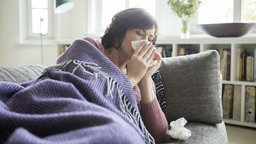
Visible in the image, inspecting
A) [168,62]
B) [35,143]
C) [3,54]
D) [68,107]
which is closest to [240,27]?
[168,62]

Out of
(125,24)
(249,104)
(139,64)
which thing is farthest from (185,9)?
(139,64)

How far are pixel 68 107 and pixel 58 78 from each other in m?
0.23

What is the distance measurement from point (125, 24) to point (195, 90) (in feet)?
1.53

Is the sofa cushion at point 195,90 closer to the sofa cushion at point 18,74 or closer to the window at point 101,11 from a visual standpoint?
the sofa cushion at point 18,74

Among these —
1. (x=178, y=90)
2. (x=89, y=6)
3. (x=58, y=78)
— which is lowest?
(x=178, y=90)

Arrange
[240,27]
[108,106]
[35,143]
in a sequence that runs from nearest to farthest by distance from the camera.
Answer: [35,143] < [108,106] < [240,27]

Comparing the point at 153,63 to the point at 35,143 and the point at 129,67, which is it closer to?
the point at 129,67

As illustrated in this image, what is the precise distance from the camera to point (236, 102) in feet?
8.71

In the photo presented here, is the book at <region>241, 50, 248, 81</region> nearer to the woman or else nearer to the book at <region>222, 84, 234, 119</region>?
the book at <region>222, 84, 234, 119</region>

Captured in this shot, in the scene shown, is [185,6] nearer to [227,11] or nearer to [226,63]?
[227,11]

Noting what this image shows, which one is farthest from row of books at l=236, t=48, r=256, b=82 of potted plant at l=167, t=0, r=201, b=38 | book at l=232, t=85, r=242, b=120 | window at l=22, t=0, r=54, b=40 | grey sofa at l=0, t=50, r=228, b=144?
window at l=22, t=0, r=54, b=40

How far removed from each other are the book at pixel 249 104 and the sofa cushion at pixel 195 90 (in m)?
1.32

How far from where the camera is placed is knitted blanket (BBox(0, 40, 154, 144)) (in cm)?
56

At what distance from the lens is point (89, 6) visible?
146 inches
